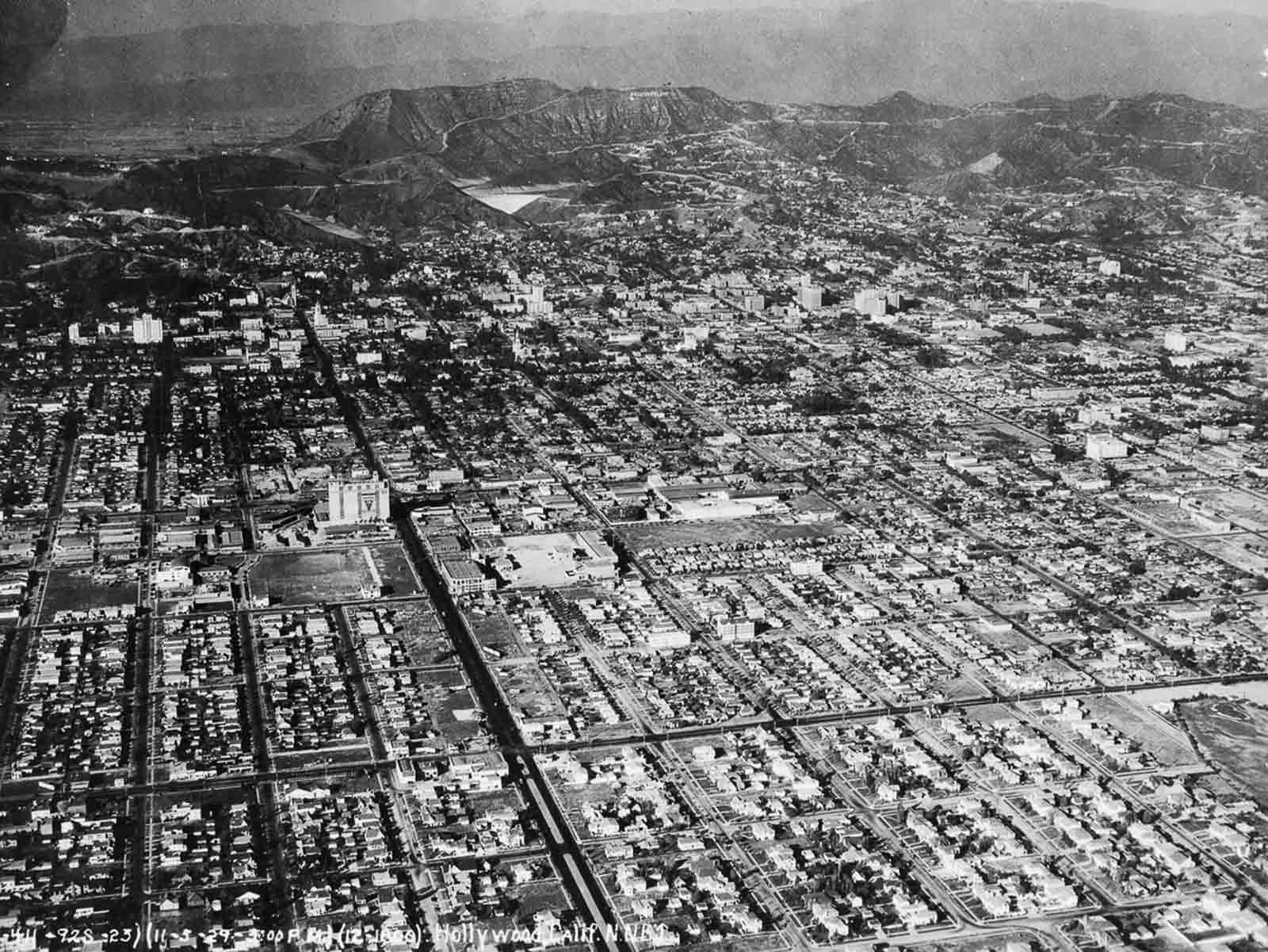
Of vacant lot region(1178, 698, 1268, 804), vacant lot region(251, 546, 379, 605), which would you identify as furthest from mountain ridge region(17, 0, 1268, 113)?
vacant lot region(1178, 698, 1268, 804)

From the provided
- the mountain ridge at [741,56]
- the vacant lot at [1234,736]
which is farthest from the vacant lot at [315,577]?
the mountain ridge at [741,56]

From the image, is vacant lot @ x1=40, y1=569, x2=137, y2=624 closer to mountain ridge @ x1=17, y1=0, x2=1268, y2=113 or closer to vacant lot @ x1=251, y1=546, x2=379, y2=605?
vacant lot @ x1=251, y1=546, x2=379, y2=605

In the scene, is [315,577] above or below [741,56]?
below

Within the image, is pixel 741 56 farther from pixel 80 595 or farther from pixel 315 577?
pixel 80 595

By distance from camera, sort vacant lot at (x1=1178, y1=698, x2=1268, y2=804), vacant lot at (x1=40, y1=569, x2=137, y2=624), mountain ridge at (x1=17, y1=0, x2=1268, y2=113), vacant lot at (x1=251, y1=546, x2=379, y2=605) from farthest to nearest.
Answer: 1. mountain ridge at (x1=17, y1=0, x2=1268, y2=113)
2. vacant lot at (x1=251, y1=546, x2=379, y2=605)
3. vacant lot at (x1=40, y1=569, x2=137, y2=624)
4. vacant lot at (x1=1178, y1=698, x2=1268, y2=804)

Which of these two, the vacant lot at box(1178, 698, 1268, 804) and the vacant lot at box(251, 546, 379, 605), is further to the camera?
the vacant lot at box(251, 546, 379, 605)

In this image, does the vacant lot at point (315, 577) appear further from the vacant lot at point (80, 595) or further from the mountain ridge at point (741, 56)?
the mountain ridge at point (741, 56)

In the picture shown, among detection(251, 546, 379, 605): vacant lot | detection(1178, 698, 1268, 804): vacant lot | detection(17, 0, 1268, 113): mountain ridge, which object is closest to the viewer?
detection(1178, 698, 1268, 804): vacant lot

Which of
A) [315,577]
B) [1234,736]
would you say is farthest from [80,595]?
[1234,736]

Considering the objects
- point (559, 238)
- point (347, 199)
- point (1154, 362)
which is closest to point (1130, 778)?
point (1154, 362)

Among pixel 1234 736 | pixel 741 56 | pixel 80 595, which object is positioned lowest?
pixel 80 595

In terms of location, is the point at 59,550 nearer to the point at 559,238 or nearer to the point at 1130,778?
the point at 1130,778
